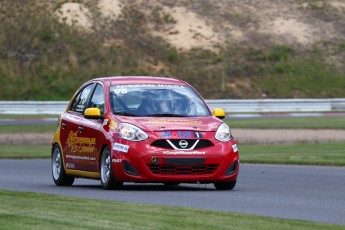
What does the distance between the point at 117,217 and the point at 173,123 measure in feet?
15.7

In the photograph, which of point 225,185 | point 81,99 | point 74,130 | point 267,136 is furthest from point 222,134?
point 267,136

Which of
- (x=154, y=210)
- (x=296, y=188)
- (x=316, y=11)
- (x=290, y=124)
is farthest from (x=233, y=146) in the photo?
(x=316, y=11)

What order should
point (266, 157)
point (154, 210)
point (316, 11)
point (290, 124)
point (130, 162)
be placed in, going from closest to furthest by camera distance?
1. point (154, 210)
2. point (130, 162)
3. point (266, 157)
4. point (290, 124)
5. point (316, 11)

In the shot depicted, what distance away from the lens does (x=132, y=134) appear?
575 inches

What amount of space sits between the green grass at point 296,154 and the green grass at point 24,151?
4.94 m

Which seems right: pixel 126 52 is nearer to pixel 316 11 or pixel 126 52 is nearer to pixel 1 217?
pixel 316 11

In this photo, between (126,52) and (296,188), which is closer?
(296,188)

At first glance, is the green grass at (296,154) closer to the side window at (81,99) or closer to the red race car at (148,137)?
the side window at (81,99)

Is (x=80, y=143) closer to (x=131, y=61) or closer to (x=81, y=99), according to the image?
(x=81, y=99)

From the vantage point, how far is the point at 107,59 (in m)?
57.3

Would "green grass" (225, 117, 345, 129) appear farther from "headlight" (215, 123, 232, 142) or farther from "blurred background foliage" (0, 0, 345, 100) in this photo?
"headlight" (215, 123, 232, 142)

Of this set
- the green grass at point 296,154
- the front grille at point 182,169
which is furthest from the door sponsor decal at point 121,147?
the green grass at point 296,154

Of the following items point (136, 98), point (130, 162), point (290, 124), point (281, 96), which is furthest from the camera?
point (281, 96)

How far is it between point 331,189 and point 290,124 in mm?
24287
